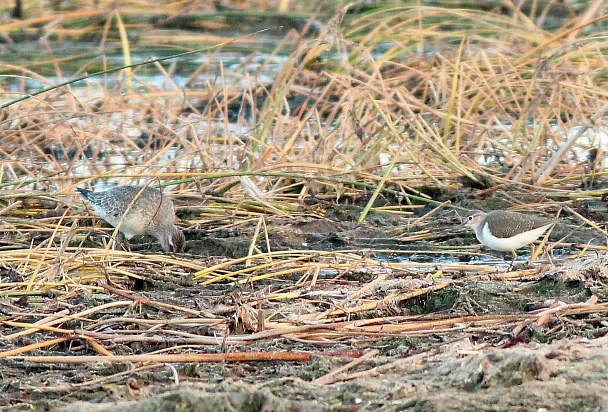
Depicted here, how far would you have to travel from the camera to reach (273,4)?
16.8 metres

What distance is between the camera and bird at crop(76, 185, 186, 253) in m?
6.36

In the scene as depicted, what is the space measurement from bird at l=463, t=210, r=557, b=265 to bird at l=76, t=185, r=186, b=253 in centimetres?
176

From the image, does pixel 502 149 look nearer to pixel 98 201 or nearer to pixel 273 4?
pixel 98 201

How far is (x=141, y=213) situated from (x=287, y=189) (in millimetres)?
1259

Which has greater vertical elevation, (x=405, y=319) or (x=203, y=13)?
(x=405, y=319)

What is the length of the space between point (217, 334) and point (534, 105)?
157 inches

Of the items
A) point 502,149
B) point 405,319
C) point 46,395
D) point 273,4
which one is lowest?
point 273,4

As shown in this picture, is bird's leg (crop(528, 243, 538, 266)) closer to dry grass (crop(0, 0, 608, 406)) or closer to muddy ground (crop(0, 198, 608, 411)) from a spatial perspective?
dry grass (crop(0, 0, 608, 406))

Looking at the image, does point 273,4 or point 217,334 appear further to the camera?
point 273,4

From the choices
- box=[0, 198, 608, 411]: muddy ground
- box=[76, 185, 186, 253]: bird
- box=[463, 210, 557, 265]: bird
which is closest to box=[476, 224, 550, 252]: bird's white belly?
box=[463, 210, 557, 265]: bird

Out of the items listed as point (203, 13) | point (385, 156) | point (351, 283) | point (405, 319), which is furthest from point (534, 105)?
point (203, 13)

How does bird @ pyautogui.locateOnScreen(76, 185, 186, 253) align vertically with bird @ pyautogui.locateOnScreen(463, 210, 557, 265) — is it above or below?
below

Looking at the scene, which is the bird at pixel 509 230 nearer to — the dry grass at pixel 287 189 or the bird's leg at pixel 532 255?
the bird's leg at pixel 532 255

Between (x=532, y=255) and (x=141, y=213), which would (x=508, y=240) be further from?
(x=141, y=213)
